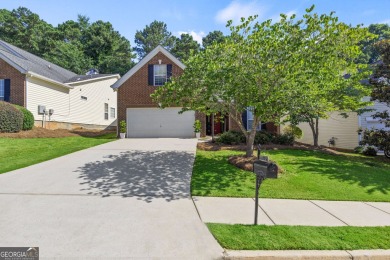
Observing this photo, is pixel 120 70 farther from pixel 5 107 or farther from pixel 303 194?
pixel 303 194

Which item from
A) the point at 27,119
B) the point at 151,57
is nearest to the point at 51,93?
the point at 27,119

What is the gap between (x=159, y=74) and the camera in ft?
52.8

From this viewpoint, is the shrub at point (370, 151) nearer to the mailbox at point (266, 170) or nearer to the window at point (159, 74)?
the mailbox at point (266, 170)

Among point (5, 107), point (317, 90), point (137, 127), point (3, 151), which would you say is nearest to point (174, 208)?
point (317, 90)

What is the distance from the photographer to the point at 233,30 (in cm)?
724

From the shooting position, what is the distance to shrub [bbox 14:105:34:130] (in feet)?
46.6

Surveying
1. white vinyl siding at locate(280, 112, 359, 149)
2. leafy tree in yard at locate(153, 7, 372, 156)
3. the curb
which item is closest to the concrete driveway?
the curb

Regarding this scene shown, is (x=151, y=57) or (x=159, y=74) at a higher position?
(x=151, y=57)

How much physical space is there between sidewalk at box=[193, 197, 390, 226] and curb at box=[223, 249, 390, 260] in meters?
0.89

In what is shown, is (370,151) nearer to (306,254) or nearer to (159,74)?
(306,254)

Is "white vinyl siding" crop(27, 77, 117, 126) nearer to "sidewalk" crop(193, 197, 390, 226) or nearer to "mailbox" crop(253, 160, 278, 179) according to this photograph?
"sidewalk" crop(193, 197, 390, 226)

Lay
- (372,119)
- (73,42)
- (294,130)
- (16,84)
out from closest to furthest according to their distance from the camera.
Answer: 1. (372,119)
2. (294,130)
3. (16,84)
4. (73,42)

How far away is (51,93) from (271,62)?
17822 mm

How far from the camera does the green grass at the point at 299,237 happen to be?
3350 millimetres
